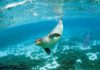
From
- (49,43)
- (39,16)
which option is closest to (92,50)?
(39,16)

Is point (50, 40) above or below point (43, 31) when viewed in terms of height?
below

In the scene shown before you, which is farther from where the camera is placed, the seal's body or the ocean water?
the ocean water

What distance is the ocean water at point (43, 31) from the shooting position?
12348 mm

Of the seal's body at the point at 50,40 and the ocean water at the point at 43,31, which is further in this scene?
the ocean water at the point at 43,31

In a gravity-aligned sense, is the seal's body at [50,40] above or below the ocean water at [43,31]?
below

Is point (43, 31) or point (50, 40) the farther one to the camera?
point (43, 31)

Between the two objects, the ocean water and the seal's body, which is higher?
the ocean water

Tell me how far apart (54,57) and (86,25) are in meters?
10.5

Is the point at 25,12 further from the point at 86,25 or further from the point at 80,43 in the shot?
the point at 86,25

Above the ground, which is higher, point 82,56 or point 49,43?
point 82,56

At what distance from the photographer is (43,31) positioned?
21359 mm

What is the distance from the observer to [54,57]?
42.6 ft

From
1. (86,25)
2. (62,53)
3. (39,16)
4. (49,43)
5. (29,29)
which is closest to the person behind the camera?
(49,43)

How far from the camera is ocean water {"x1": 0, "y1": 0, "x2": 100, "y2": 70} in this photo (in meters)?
12.3
